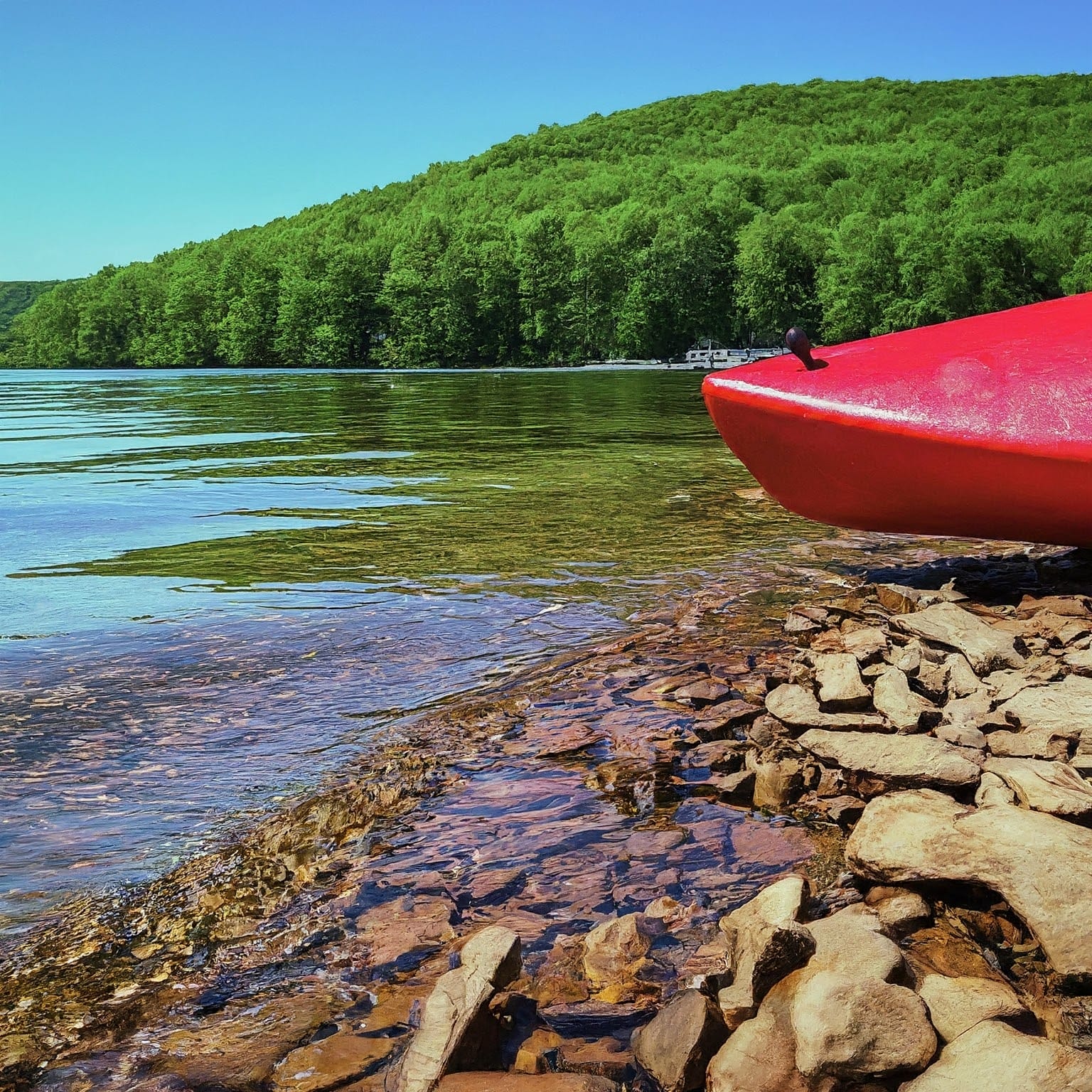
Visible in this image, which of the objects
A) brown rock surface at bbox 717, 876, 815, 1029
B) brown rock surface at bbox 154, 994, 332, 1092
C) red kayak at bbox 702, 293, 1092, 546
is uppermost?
red kayak at bbox 702, 293, 1092, 546

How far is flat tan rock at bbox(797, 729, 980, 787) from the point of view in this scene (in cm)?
283

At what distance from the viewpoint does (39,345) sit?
113 meters

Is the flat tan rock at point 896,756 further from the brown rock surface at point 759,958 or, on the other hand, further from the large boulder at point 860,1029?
the large boulder at point 860,1029

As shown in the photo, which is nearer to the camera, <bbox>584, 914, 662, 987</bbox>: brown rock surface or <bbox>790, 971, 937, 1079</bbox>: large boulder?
<bbox>790, 971, 937, 1079</bbox>: large boulder

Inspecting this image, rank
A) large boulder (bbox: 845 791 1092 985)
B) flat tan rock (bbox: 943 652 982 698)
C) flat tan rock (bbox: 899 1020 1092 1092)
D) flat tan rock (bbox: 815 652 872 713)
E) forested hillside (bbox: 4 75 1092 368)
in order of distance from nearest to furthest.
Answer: flat tan rock (bbox: 899 1020 1092 1092), large boulder (bbox: 845 791 1092 985), flat tan rock (bbox: 815 652 872 713), flat tan rock (bbox: 943 652 982 698), forested hillside (bbox: 4 75 1092 368)

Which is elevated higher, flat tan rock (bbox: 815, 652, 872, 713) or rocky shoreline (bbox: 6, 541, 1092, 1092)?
flat tan rock (bbox: 815, 652, 872, 713)

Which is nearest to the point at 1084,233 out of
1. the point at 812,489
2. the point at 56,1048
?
the point at 812,489

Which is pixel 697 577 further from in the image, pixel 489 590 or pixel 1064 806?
pixel 1064 806

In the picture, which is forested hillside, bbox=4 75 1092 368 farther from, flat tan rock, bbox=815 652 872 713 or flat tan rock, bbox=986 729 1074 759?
flat tan rock, bbox=986 729 1074 759

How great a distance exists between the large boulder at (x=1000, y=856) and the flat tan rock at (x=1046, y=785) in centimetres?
14

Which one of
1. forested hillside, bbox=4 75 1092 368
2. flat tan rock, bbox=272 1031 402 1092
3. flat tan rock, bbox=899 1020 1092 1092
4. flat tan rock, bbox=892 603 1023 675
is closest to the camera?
flat tan rock, bbox=899 1020 1092 1092

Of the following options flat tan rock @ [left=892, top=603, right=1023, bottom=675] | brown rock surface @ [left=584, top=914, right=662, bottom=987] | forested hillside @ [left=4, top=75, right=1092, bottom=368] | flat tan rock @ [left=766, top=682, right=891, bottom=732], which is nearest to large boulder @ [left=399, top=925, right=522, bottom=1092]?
brown rock surface @ [left=584, top=914, right=662, bottom=987]

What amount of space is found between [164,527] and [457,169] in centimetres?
12861

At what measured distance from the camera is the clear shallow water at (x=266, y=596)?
3.37m
